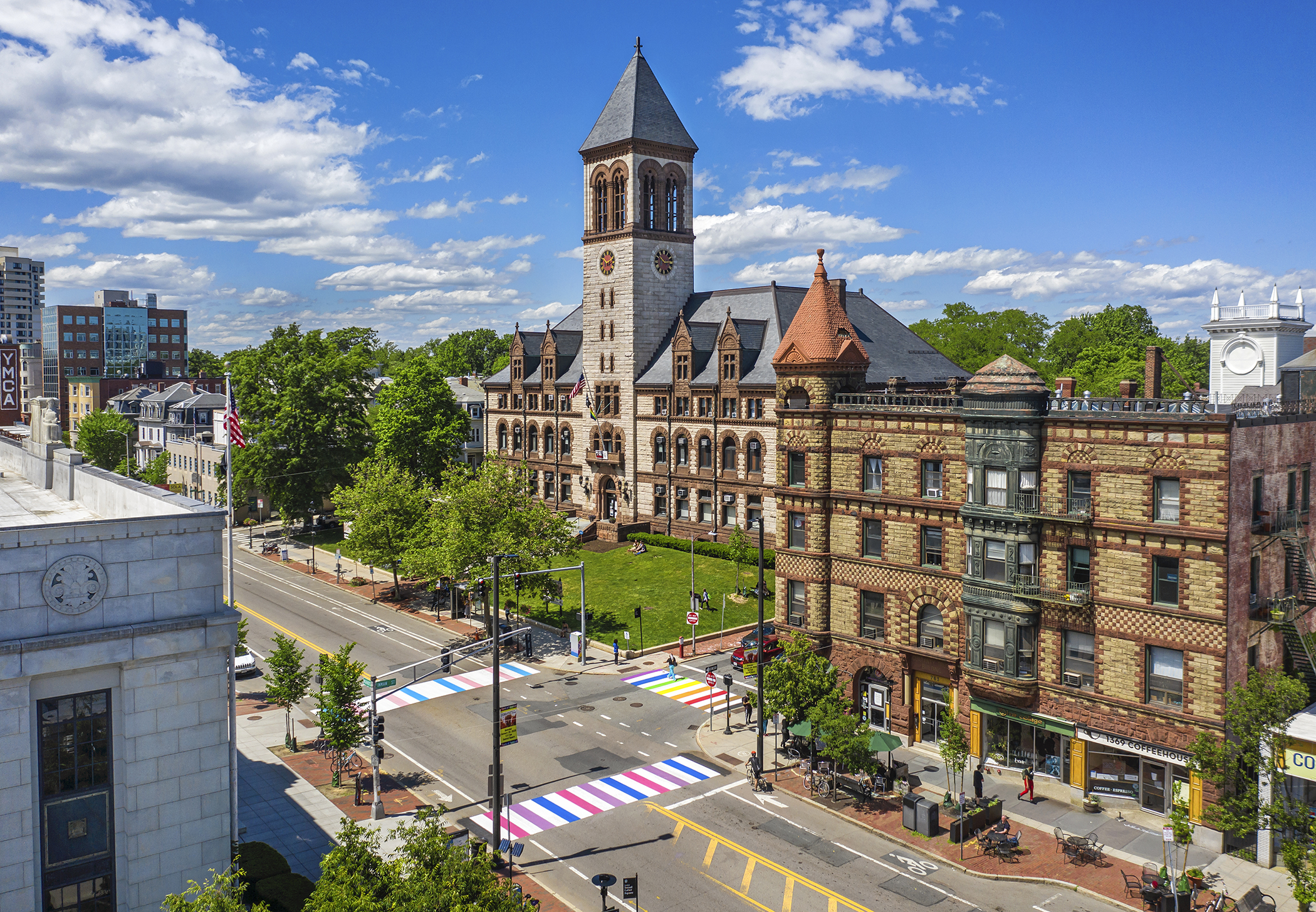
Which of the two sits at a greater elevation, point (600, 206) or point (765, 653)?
point (600, 206)

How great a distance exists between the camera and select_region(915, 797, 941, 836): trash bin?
3020 cm

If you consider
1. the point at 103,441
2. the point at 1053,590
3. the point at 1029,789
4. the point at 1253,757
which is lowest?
the point at 1029,789

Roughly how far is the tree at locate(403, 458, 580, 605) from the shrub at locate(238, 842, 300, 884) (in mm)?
24424

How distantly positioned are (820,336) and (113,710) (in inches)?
1142

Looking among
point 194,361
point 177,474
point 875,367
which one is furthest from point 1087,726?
point 194,361

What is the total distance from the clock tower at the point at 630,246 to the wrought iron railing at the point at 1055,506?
44.8 metres

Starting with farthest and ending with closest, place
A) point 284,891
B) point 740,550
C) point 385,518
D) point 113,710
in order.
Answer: point 740,550 < point 385,518 < point 284,891 < point 113,710

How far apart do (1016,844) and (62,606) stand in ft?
87.4

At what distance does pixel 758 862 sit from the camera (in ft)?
94.1

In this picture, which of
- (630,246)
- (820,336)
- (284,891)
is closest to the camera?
(284,891)

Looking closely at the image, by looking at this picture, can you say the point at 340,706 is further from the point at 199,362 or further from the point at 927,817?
the point at 199,362

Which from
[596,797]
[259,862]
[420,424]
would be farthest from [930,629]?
[420,424]

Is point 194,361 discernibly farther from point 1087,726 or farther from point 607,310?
point 1087,726

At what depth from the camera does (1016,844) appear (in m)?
29.0
